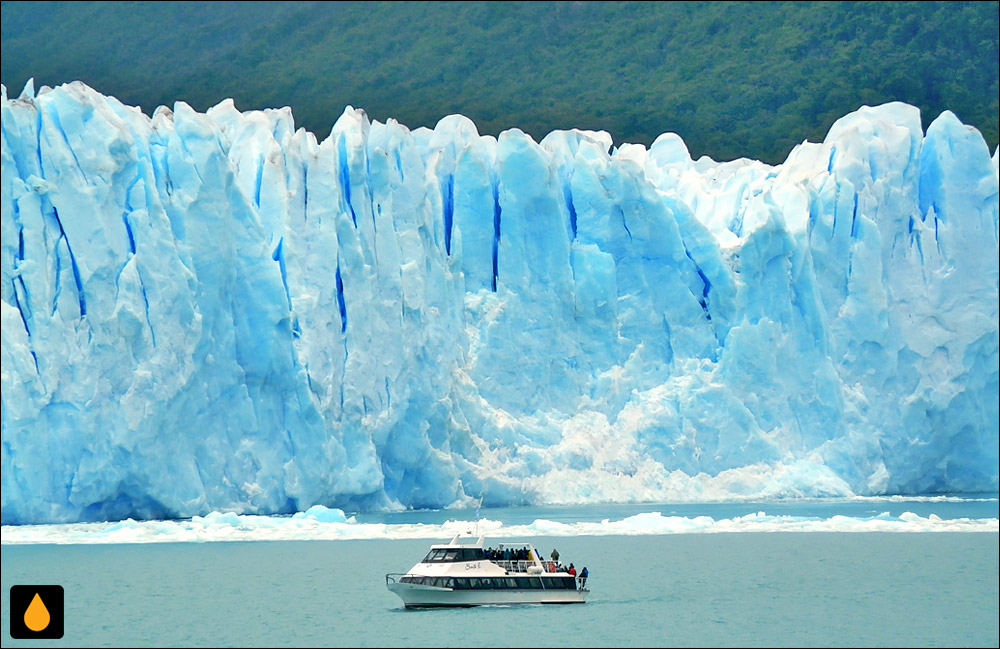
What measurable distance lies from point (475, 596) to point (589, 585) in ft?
7.21

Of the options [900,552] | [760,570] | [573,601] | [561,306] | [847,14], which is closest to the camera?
[573,601]

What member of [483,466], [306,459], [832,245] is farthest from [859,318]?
[306,459]

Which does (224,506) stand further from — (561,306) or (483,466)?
(561,306)

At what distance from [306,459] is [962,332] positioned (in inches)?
644

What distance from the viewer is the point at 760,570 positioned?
23.8 m

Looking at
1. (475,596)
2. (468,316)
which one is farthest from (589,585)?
(468,316)

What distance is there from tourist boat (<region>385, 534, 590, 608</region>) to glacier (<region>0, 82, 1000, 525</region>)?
26.2 ft

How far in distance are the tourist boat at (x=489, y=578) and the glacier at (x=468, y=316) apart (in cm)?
797

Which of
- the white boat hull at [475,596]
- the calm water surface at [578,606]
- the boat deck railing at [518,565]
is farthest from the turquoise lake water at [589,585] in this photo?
the boat deck railing at [518,565]

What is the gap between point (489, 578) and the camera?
19953 millimetres

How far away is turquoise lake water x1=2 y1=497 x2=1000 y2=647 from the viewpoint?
56.7ft

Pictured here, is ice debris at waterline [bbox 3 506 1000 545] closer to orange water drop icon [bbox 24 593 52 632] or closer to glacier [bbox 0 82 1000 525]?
glacier [bbox 0 82 1000 525]

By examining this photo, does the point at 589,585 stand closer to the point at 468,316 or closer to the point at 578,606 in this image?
the point at 578,606

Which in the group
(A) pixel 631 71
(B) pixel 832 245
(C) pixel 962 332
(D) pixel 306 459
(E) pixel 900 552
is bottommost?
(E) pixel 900 552
